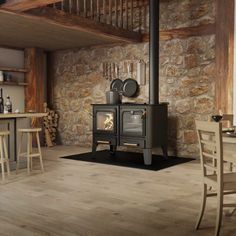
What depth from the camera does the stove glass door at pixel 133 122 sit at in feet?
18.2

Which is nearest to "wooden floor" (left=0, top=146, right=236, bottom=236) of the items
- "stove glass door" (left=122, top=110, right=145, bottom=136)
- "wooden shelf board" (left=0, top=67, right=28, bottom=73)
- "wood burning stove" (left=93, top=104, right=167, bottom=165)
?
"wood burning stove" (left=93, top=104, right=167, bottom=165)

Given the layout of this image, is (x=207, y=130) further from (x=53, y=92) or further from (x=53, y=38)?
(x=53, y=92)

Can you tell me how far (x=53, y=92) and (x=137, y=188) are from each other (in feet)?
15.1

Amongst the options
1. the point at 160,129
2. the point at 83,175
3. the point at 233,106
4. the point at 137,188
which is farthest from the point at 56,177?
the point at 233,106

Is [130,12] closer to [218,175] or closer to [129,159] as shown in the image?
[129,159]

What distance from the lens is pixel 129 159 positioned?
5926 mm

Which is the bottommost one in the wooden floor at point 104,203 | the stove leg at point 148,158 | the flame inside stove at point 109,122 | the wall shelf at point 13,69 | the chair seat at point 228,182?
the wooden floor at point 104,203

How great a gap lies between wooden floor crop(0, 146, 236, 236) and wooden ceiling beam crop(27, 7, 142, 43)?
2.16 metres

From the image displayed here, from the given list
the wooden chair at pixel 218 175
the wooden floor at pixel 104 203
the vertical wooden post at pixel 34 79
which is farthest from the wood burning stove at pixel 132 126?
the wooden chair at pixel 218 175

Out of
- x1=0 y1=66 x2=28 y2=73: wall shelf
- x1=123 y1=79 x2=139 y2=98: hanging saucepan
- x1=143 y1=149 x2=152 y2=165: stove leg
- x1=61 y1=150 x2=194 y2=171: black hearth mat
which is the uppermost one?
x1=0 y1=66 x2=28 y2=73: wall shelf

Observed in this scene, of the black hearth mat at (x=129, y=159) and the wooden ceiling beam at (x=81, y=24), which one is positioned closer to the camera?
the wooden ceiling beam at (x=81, y=24)

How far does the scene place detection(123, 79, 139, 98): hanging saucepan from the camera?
6633 millimetres

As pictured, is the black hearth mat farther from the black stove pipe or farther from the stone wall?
the black stove pipe

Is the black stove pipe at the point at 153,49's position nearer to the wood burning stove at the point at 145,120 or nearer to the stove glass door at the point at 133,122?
the wood burning stove at the point at 145,120
